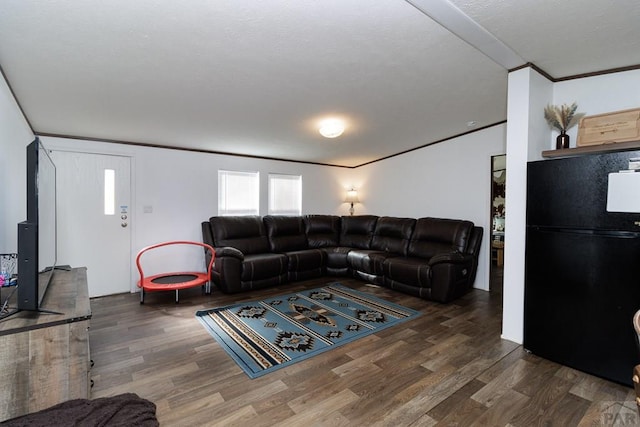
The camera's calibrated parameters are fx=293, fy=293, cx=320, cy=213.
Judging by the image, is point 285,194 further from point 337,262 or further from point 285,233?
point 337,262

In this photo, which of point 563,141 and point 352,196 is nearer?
point 563,141

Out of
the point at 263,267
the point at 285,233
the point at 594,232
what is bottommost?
the point at 263,267

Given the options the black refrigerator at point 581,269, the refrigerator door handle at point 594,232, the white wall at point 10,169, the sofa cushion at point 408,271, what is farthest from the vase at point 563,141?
the white wall at point 10,169

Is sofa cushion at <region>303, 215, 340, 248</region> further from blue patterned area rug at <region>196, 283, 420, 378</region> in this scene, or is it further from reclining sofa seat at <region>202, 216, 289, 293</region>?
blue patterned area rug at <region>196, 283, 420, 378</region>

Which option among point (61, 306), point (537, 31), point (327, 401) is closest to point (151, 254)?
point (61, 306)

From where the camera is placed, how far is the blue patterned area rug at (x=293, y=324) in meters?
2.36

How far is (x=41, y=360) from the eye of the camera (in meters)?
1.42

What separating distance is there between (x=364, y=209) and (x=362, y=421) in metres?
4.78

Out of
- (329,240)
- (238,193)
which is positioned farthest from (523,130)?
(238,193)

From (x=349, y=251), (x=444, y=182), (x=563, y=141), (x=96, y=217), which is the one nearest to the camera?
(x=563, y=141)

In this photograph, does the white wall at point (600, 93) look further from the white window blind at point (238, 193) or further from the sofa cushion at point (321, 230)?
the white window blind at point (238, 193)

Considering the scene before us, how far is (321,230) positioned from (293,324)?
8.91ft

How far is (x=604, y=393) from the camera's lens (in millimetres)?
1883

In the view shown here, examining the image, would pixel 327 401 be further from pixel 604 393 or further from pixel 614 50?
pixel 614 50
